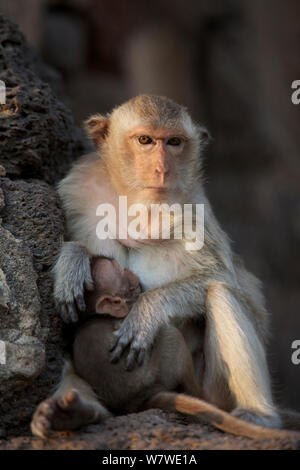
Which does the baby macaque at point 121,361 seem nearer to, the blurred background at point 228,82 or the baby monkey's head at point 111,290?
the baby monkey's head at point 111,290

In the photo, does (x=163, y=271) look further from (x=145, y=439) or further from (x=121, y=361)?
(x=145, y=439)

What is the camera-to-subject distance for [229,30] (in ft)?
42.9

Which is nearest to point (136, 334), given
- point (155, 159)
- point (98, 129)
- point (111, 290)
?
point (111, 290)

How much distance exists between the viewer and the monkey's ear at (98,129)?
5508mm

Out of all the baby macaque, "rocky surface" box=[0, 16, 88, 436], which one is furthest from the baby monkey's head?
"rocky surface" box=[0, 16, 88, 436]

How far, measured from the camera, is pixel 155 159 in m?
4.96

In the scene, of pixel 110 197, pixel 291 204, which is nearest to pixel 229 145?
pixel 291 204

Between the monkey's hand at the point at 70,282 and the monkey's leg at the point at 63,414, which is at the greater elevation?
the monkey's hand at the point at 70,282

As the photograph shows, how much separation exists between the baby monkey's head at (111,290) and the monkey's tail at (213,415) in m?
0.60

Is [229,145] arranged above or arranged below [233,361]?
above

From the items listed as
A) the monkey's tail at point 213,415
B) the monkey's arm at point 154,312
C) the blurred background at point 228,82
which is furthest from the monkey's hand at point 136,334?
the blurred background at point 228,82
